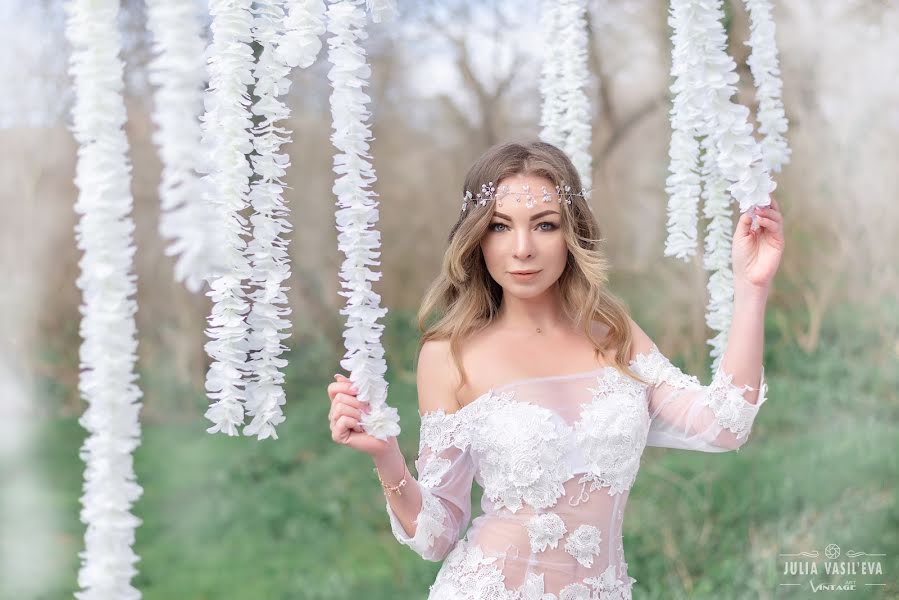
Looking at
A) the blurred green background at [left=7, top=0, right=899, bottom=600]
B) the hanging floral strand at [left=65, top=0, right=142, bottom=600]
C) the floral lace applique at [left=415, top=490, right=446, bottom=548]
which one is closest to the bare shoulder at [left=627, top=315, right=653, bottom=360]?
the floral lace applique at [left=415, top=490, right=446, bottom=548]

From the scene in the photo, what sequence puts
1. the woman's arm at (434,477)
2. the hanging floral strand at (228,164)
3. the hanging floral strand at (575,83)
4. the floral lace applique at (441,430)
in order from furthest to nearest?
1. the hanging floral strand at (575,83)
2. the floral lace applique at (441,430)
3. the woman's arm at (434,477)
4. the hanging floral strand at (228,164)

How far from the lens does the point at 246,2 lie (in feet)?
3.28

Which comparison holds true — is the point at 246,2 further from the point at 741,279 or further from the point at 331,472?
the point at 331,472

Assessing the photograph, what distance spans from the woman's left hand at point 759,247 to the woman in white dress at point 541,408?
0.06 m

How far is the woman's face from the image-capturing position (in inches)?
56.8

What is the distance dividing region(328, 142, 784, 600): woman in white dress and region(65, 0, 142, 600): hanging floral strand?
0.45m

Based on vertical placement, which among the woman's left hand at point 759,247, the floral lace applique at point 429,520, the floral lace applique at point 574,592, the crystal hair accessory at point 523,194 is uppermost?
the crystal hair accessory at point 523,194

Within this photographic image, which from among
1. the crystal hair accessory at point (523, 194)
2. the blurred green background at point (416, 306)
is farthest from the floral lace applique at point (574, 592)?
the blurred green background at point (416, 306)

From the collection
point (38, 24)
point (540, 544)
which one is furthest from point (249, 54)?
point (38, 24)

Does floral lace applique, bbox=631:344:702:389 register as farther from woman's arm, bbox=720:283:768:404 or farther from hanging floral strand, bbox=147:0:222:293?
hanging floral strand, bbox=147:0:222:293

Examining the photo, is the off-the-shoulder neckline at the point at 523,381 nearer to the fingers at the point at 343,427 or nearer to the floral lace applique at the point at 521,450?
the floral lace applique at the point at 521,450

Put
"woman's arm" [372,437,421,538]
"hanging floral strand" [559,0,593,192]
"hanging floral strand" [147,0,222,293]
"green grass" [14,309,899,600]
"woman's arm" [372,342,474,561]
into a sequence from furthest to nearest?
"green grass" [14,309,899,600], "hanging floral strand" [559,0,593,192], "woman's arm" [372,342,474,561], "woman's arm" [372,437,421,538], "hanging floral strand" [147,0,222,293]

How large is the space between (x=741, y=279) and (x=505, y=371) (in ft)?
1.38

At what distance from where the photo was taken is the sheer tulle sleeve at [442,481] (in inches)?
55.5
